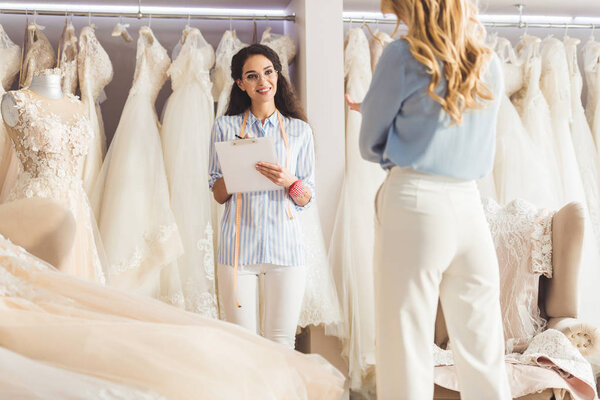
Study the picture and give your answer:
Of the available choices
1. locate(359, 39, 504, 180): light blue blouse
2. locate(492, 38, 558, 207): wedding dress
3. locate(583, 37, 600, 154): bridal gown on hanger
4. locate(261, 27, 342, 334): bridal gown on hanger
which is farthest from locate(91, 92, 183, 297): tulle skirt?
locate(583, 37, 600, 154): bridal gown on hanger

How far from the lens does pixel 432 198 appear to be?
172cm

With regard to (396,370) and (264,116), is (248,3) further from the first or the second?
(396,370)

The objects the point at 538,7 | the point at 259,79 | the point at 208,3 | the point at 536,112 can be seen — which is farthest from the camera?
the point at 538,7

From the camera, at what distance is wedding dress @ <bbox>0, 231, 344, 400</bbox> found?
4.80 feet

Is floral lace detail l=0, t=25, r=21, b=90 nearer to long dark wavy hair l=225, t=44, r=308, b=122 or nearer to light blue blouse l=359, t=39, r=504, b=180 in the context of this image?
long dark wavy hair l=225, t=44, r=308, b=122

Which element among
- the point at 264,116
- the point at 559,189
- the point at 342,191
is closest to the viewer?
the point at 264,116

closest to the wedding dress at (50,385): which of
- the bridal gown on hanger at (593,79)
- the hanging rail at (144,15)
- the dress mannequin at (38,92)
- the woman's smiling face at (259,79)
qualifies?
the woman's smiling face at (259,79)

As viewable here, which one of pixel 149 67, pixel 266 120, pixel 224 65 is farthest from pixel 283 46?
pixel 266 120

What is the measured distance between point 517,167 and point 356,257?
0.95 meters

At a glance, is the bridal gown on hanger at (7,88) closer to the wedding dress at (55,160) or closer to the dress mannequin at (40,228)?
the wedding dress at (55,160)

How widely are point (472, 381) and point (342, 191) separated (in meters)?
1.73

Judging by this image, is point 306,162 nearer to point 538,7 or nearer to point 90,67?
point 90,67

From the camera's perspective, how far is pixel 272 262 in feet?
8.14

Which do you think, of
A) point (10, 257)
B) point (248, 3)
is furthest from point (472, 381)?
point (248, 3)
